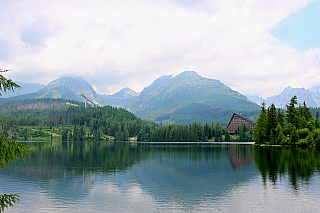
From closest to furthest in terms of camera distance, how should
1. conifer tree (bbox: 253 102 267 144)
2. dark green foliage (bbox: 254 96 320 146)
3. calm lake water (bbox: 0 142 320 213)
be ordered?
calm lake water (bbox: 0 142 320 213) < dark green foliage (bbox: 254 96 320 146) < conifer tree (bbox: 253 102 267 144)

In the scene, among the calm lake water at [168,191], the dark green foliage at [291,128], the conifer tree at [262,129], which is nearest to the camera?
the calm lake water at [168,191]

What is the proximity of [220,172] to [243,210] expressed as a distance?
1057 inches

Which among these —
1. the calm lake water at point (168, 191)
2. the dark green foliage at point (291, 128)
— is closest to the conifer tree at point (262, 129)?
the dark green foliage at point (291, 128)

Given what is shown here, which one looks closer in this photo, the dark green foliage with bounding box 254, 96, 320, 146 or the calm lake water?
the calm lake water

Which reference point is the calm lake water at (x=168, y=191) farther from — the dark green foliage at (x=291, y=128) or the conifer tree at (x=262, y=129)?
the conifer tree at (x=262, y=129)

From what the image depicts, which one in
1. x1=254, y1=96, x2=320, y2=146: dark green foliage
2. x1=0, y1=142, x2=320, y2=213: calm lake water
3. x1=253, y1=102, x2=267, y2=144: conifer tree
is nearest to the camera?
x1=0, y1=142, x2=320, y2=213: calm lake water

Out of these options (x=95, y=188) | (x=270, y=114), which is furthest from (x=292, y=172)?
(x=270, y=114)

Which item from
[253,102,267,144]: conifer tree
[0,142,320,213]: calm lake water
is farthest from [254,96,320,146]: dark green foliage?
[0,142,320,213]: calm lake water

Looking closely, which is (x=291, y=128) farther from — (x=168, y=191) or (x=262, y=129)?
(x=168, y=191)

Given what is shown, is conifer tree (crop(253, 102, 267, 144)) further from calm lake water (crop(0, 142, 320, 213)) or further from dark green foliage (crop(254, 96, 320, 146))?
calm lake water (crop(0, 142, 320, 213))

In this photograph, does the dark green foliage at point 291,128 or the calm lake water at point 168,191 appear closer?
the calm lake water at point 168,191

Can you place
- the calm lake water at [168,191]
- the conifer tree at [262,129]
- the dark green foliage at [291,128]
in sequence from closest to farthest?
the calm lake water at [168,191]
the dark green foliage at [291,128]
the conifer tree at [262,129]

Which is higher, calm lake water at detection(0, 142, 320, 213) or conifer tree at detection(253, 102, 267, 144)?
conifer tree at detection(253, 102, 267, 144)

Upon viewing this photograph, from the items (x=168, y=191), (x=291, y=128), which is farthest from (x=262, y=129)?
(x=168, y=191)
